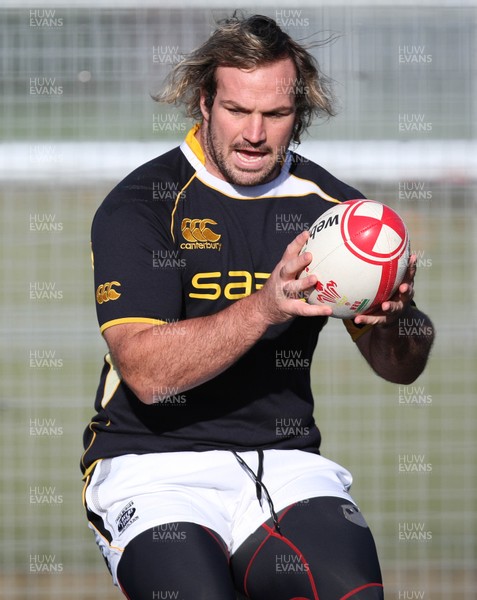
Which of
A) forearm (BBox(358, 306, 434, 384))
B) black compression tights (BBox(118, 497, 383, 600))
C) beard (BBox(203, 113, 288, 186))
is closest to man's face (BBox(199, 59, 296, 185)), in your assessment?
beard (BBox(203, 113, 288, 186))

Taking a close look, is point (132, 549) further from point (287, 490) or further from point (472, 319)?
point (472, 319)

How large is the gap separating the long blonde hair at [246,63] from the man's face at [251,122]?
45 mm

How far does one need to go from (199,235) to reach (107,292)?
37cm

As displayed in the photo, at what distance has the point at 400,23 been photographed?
4.86 m

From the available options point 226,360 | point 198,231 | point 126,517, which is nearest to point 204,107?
point 198,231

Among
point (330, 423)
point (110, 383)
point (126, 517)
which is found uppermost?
point (110, 383)

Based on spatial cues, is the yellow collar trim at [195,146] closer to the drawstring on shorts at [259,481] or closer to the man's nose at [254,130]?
the man's nose at [254,130]

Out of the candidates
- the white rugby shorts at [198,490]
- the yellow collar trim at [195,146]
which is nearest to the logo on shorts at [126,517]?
the white rugby shorts at [198,490]

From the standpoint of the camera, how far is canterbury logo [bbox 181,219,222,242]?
3305 mm

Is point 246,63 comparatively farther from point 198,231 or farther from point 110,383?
point 110,383

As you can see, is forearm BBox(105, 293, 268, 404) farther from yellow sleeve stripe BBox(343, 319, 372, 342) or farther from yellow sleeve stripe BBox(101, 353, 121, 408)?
yellow sleeve stripe BBox(343, 319, 372, 342)

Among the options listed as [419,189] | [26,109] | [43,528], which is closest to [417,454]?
[419,189]

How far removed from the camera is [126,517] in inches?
120

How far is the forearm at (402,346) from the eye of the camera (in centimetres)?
345
